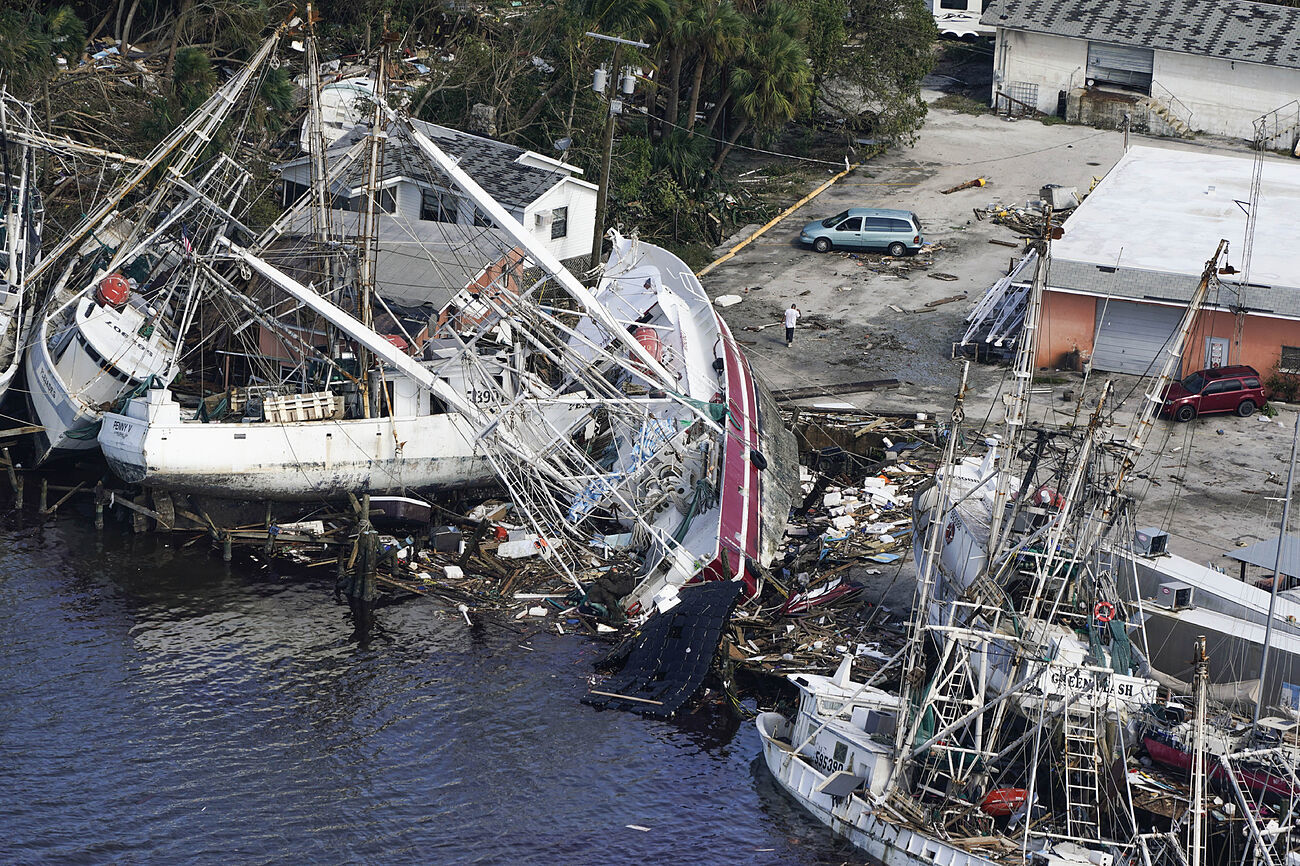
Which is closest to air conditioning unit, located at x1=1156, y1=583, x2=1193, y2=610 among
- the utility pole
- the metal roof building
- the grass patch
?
the metal roof building

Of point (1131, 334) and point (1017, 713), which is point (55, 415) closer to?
point (1017, 713)

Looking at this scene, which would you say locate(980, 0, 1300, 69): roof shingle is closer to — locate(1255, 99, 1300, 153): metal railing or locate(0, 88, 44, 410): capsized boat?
locate(1255, 99, 1300, 153): metal railing

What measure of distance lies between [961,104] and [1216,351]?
82.4ft

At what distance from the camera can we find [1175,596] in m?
28.8

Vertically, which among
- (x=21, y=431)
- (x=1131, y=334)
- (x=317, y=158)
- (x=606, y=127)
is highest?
(x=606, y=127)

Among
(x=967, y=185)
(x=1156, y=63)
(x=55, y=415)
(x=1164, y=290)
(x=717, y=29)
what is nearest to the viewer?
(x=55, y=415)

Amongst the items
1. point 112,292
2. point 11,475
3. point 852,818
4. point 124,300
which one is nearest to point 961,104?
point 124,300

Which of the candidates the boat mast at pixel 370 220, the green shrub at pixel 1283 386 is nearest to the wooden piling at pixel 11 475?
the boat mast at pixel 370 220

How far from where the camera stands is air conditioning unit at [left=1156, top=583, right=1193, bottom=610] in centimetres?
2884

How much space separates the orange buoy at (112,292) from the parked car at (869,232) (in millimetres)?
21485

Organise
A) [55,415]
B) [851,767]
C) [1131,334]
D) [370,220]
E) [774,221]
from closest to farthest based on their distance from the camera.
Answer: [851,767]
[370,220]
[55,415]
[1131,334]
[774,221]

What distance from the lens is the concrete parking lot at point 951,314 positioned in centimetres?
3666

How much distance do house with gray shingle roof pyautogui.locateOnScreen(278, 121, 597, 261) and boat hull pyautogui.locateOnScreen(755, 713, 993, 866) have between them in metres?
21.1

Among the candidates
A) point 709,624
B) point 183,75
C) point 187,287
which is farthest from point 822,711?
point 183,75
